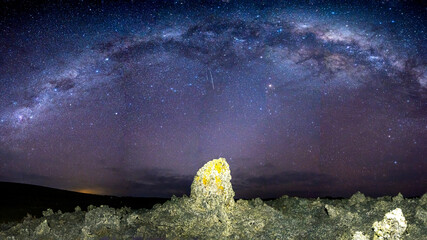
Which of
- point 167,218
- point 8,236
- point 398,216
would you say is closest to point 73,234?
point 8,236

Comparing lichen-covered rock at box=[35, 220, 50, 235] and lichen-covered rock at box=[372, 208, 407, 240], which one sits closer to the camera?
lichen-covered rock at box=[372, 208, 407, 240]

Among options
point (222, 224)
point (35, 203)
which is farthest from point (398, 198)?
point (35, 203)

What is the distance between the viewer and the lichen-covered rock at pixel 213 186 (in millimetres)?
8062

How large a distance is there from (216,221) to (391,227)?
4072mm

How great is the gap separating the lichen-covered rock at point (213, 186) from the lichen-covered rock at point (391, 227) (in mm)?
3660

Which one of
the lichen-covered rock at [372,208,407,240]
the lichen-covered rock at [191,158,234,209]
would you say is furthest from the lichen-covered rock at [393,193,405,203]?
the lichen-covered rock at [191,158,234,209]

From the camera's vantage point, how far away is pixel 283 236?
24.8ft

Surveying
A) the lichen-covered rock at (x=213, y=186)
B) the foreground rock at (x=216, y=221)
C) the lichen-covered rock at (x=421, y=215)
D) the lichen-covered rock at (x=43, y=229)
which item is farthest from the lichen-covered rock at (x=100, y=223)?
the lichen-covered rock at (x=421, y=215)

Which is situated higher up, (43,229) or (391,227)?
(391,227)

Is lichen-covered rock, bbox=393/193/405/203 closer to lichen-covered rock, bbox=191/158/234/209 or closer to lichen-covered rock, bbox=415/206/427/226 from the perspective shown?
lichen-covered rock, bbox=415/206/427/226

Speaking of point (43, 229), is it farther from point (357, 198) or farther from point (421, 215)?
point (421, 215)

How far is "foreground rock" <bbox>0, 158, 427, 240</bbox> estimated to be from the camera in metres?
7.49

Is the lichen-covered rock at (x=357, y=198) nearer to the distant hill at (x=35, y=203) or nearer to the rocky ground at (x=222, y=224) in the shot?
the rocky ground at (x=222, y=224)

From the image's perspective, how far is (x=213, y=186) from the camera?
8117 millimetres
